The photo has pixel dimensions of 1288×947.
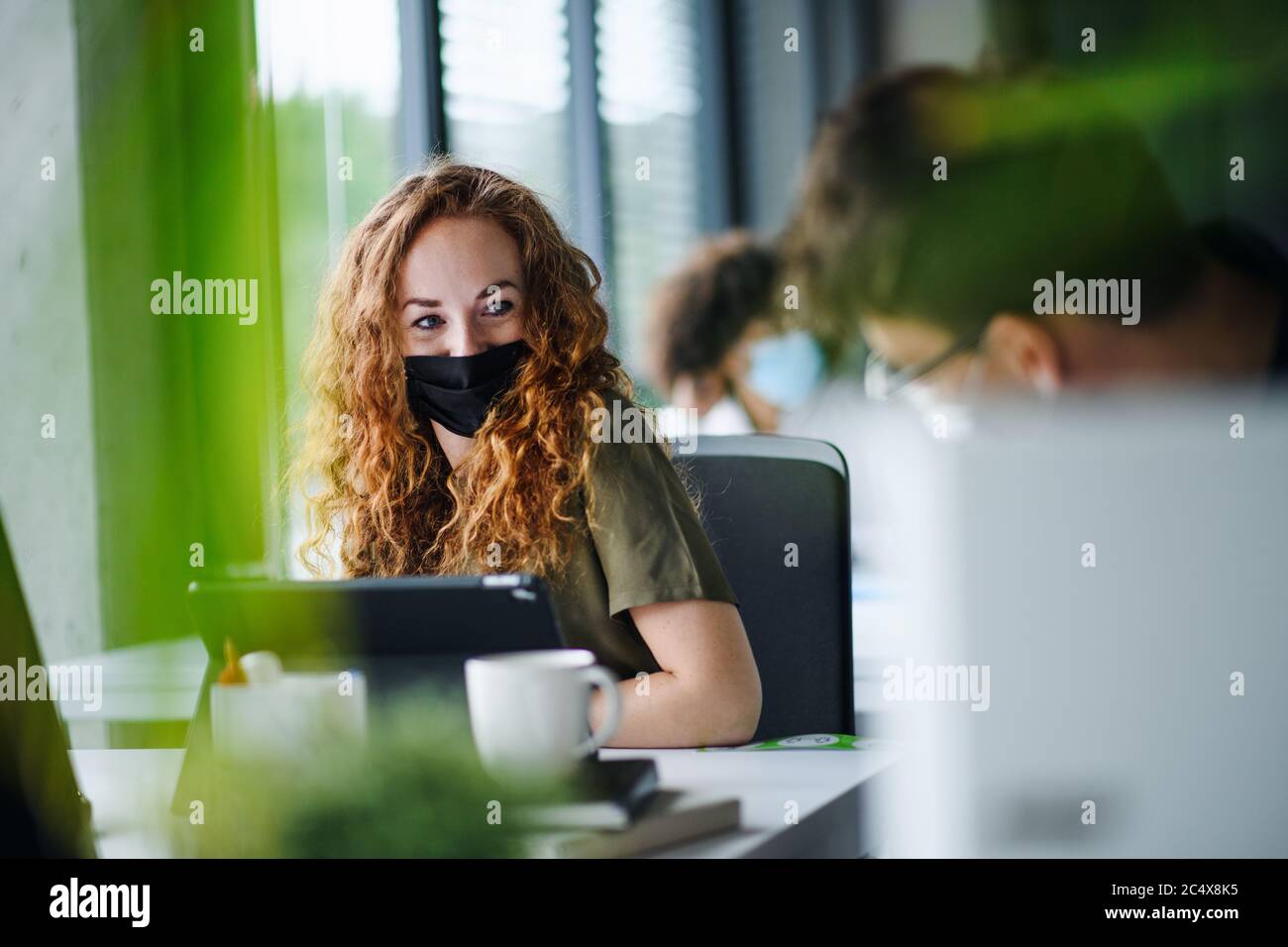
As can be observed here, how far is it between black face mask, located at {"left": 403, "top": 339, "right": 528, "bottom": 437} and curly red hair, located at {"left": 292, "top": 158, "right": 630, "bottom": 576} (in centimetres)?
1

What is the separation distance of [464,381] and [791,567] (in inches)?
17.3

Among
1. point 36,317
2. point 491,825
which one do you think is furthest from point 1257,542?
point 36,317

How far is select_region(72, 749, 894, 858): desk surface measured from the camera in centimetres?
65

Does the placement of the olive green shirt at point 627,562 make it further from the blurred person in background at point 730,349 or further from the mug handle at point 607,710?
the blurred person in background at point 730,349

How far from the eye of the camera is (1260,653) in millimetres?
558

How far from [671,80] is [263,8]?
2.57 m

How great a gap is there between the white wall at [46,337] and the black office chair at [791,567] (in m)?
0.64

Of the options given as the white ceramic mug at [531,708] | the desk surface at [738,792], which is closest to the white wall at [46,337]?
the desk surface at [738,792]

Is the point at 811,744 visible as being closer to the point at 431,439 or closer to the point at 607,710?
the point at 607,710

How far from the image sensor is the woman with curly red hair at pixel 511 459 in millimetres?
1005

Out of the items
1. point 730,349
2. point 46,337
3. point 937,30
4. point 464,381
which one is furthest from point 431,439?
point 730,349

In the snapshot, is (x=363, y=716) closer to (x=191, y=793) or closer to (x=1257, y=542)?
(x=191, y=793)

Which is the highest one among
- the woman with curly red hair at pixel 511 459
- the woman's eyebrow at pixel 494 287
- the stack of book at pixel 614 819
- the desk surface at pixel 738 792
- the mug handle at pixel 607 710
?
the woman's eyebrow at pixel 494 287

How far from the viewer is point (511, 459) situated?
1.01m
